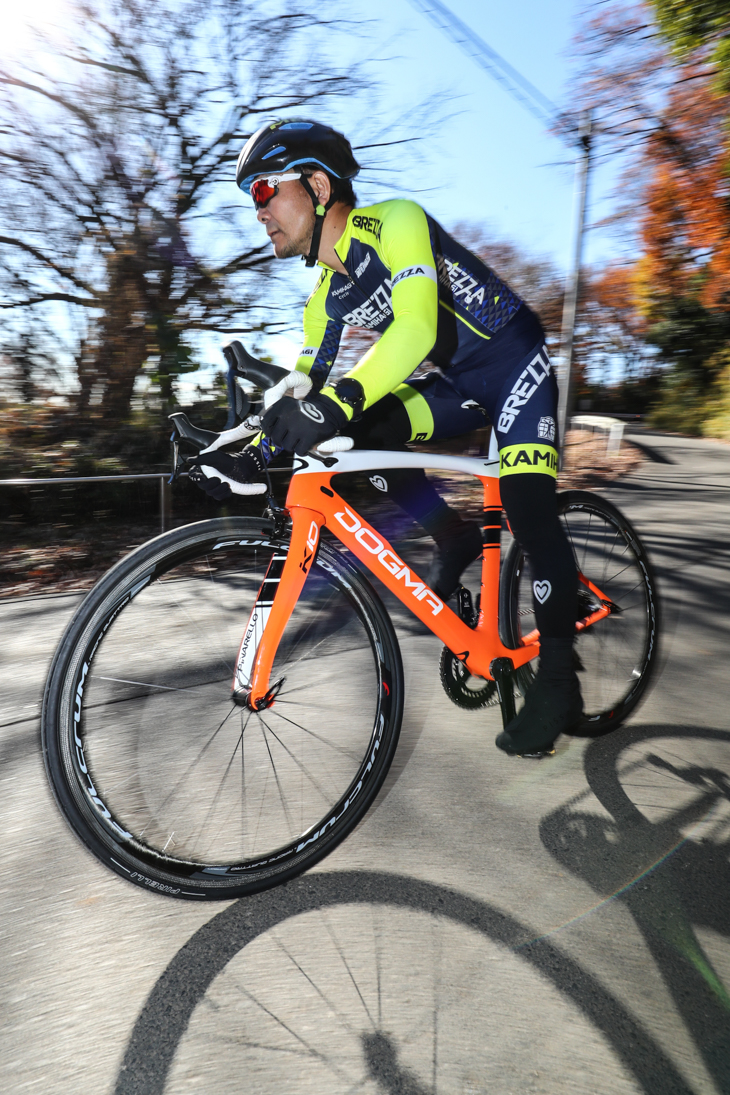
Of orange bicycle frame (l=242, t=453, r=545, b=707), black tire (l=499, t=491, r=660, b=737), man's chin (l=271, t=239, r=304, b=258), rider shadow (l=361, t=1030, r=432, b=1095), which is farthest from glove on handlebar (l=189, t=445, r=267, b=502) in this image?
rider shadow (l=361, t=1030, r=432, b=1095)

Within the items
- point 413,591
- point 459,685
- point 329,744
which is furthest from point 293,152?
point 329,744

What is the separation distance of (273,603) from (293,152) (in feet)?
4.03

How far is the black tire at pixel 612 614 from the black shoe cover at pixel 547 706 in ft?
1.39

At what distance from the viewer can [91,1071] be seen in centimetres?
138

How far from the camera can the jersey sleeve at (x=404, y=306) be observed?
1820 millimetres

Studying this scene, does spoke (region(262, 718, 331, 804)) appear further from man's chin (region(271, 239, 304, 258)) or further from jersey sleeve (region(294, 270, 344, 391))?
man's chin (region(271, 239, 304, 258))

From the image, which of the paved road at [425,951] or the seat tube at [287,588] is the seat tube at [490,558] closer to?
the paved road at [425,951]

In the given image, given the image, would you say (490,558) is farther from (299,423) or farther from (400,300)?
(299,423)

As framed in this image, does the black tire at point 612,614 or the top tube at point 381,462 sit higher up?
the top tube at point 381,462

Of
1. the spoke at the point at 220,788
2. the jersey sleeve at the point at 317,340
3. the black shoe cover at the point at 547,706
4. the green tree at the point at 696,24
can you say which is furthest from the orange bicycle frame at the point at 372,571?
the green tree at the point at 696,24

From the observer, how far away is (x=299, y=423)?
1.61m

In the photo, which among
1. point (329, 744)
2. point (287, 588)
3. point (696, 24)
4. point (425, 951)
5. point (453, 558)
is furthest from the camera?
point (696, 24)

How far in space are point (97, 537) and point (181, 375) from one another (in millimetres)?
2150

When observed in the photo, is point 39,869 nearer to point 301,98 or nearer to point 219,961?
point 219,961
